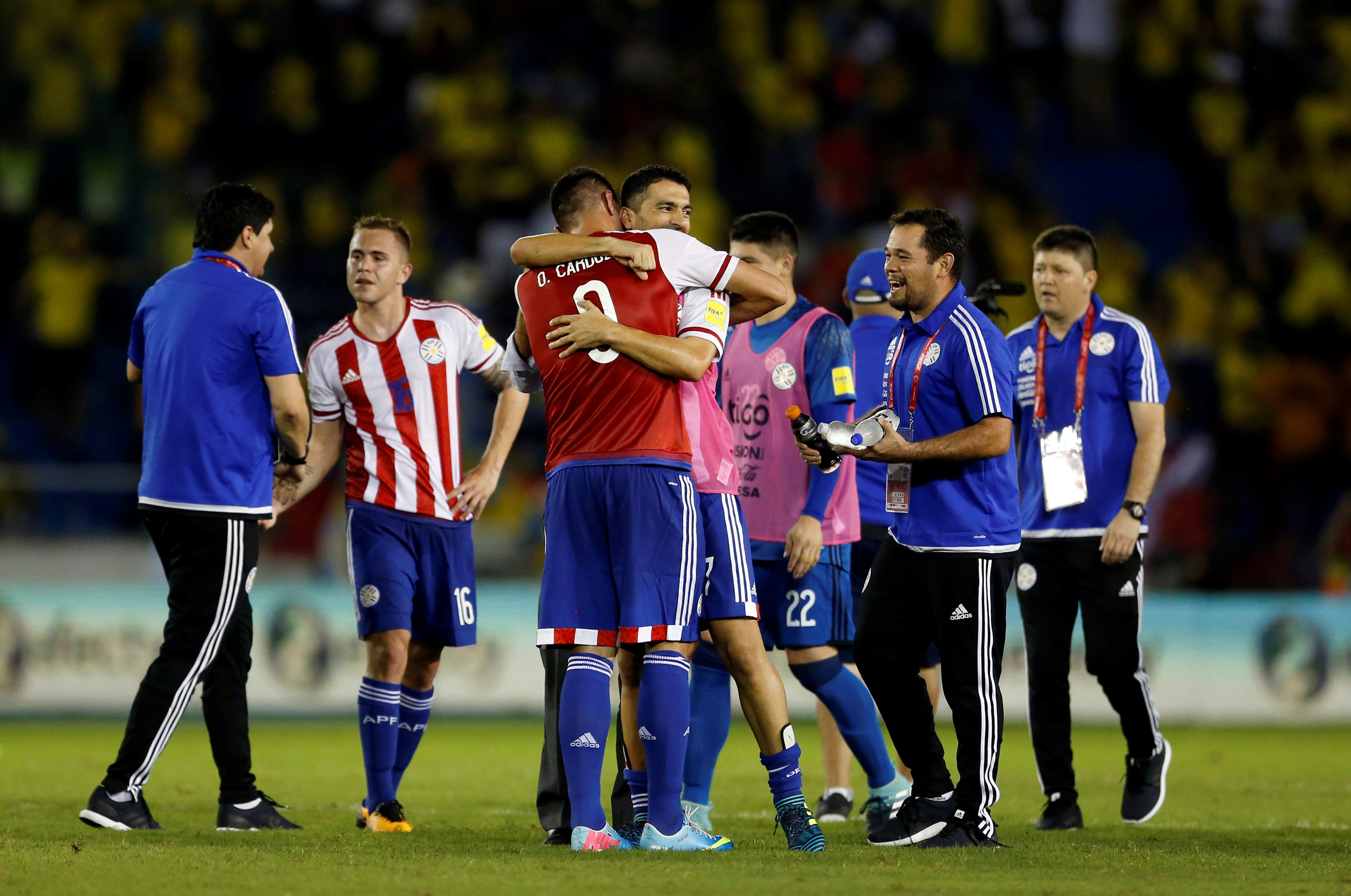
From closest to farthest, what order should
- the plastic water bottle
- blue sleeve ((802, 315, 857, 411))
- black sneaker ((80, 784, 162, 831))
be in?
the plastic water bottle, black sneaker ((80, 784, 162, 831)), blue sleeve ((802, 315, 857, 411))

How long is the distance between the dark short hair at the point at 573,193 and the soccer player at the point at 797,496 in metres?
1.06

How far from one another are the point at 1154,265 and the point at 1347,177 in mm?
2178

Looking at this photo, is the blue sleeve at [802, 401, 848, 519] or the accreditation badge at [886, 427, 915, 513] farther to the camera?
the blue sleeve at [802, 401, 848, 519]

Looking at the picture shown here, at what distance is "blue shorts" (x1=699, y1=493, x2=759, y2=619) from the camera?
18.4ft

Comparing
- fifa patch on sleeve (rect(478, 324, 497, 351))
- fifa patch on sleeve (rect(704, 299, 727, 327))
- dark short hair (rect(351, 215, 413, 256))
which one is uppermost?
dark short hair (rect(351, 215, 413, 256))

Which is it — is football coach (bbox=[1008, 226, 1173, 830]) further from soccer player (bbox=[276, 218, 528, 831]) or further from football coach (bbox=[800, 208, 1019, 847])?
soccer player (bbox=[276, 218, 528, 831])

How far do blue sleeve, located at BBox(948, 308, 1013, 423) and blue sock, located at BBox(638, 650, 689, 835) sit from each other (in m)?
1.45

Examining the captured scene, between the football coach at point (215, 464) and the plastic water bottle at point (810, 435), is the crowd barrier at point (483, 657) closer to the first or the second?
the football coach at point (215, 464)

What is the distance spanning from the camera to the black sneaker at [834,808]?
23.4 ft

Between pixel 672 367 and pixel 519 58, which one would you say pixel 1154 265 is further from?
pixel 672 367

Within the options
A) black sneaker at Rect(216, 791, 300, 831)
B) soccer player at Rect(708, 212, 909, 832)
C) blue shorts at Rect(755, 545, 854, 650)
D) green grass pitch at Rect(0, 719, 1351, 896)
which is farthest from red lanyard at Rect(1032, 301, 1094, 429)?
black sneaker at Rect(216, 791, 300, 831)

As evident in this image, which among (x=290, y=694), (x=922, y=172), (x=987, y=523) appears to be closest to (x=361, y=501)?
(x=987, y=523)

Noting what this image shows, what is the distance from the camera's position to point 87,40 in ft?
59.6

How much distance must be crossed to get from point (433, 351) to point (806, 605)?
201 centimetres
